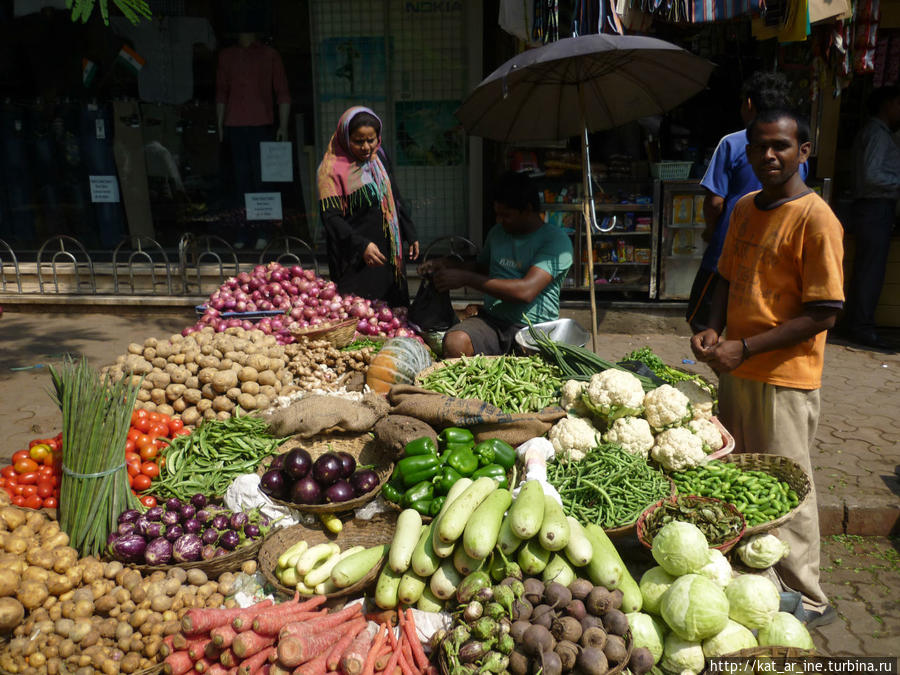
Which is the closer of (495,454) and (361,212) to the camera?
(495,454)

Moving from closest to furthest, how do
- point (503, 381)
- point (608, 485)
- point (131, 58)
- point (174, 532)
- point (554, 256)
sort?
1. point (608, 485)
2. point (174, 532)
3. point (503, 381)
4. point (554, 256)
5. point (131, 58)

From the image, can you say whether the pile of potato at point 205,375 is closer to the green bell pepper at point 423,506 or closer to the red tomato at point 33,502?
the red tomato at point 33,502

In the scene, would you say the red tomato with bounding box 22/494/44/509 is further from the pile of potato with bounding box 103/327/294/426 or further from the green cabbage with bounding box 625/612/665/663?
the green cabbage with bounding box 625/612/665/663

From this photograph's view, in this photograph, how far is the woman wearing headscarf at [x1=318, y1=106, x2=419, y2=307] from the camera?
5.49 metres

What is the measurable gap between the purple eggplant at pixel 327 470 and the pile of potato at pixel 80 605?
58 centimetres

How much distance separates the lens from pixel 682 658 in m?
2.36

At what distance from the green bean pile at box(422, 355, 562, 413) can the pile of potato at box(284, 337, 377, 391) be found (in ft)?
3.04

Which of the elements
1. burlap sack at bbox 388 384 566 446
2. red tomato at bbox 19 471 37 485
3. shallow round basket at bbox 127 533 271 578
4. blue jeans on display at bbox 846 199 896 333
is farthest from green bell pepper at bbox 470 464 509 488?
blue jeans on display at bbox 846 199 896 333

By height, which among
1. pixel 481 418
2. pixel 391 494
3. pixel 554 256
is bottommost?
pixel 391 494

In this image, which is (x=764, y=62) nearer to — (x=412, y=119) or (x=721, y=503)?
(x=412, y=119)

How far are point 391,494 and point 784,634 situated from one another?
1.63m

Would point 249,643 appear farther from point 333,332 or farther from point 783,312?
point 333,332

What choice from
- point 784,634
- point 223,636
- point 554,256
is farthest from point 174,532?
point 554,256

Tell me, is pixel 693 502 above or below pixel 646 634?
above
